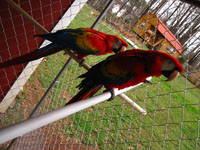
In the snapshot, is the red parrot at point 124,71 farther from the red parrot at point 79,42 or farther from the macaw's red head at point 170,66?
the red parrot at point 79,42

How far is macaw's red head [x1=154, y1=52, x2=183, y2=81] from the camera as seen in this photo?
66 cm

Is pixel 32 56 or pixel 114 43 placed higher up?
pixel 114 43

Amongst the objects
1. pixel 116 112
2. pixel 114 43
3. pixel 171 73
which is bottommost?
pixel 116 112

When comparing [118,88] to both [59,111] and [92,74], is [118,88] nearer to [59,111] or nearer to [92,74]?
[92,74]

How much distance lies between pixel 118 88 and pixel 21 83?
1.19m

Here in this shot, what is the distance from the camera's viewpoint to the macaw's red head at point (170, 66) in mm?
664

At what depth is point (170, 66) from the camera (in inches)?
26.7

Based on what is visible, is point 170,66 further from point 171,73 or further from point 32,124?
point 32,124

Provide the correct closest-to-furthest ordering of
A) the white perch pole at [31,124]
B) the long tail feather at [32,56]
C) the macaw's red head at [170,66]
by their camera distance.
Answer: the white perch pole at [31,124], the macaw's red head at [170,66], the long tail feather at [32,56]

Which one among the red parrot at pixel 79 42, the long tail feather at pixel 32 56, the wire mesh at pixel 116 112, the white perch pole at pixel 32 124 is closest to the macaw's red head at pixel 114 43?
the red parrot at pixel 79 42

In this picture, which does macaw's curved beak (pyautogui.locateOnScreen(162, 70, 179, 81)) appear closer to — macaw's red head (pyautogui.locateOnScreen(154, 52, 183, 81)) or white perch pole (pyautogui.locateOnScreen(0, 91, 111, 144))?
macaw's red head (pyautogui.locateOnScreen(154, 52, 183, 81))

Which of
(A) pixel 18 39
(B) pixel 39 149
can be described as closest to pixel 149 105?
(B) pixel 39 149

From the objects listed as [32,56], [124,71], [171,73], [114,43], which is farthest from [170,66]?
[32,56]

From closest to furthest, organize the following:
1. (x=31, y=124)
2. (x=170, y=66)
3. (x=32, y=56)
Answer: (x=31, y=124) < (x=170, y=66) < (x=32, y=56)
